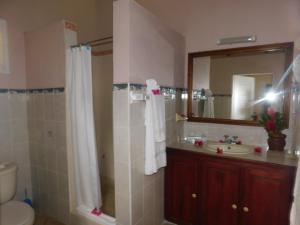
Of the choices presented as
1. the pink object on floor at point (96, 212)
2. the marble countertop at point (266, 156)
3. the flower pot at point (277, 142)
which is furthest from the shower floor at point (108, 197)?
the flower pot at point (277, 142)

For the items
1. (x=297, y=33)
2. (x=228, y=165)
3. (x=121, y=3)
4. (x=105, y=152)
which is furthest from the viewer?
(x=105, y=152)

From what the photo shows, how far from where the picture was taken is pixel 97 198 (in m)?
1.97

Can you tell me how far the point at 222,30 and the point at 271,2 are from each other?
1.71 ft

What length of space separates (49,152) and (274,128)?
243cm

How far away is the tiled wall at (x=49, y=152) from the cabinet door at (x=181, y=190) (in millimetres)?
1122

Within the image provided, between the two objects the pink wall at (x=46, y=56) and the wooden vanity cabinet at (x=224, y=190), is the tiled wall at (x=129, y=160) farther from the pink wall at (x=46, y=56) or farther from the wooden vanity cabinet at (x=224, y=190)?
the pink wall at (x=46, y=56)

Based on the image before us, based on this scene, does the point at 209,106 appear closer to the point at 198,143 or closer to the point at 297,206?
the point at 198,143

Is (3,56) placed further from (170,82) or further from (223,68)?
(223,68)

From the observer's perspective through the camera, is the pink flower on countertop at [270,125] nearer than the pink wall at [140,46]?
No

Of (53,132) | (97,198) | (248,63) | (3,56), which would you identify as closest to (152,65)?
(248,63)

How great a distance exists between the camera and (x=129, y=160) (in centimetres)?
158

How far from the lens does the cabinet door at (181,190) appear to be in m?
2.00

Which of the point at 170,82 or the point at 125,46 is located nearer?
the point at 125,46

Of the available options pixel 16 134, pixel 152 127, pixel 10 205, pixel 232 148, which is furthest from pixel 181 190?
pixel 16 134
